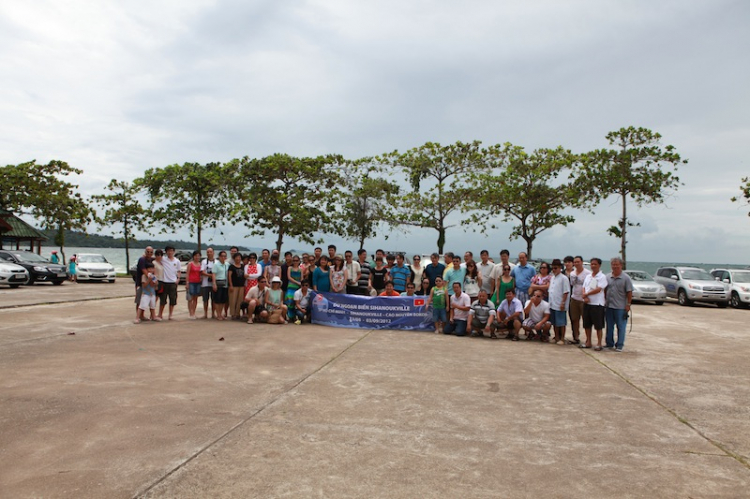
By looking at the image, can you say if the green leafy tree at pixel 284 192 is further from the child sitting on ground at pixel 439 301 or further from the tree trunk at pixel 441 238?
the child sitting on ground at pixel 439 301

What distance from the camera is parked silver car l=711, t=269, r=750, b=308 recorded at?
62.8ft

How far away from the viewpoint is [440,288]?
10852 millimetres

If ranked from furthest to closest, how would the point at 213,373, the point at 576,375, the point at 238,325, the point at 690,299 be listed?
the point at 690,299 → the point at 238,325 → the point at 576,375 → the point at 213,373

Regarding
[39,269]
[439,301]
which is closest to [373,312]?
[439,301]

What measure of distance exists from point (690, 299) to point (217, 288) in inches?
688

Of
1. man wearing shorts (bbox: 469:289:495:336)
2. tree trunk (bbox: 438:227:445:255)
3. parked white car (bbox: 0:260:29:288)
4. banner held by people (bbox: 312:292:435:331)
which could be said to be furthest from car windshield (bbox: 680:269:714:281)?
parked white car (bbox: 0:260:29:288)

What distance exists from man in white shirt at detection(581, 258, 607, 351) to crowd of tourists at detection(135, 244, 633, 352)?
17 millimetres

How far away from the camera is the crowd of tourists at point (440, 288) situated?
9.48 m

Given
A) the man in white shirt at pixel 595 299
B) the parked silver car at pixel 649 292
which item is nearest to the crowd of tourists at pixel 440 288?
the man in white shirt at pixel 595 299

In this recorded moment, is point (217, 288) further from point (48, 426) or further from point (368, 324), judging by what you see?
point (48, 426)

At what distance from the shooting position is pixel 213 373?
6520 millimetres

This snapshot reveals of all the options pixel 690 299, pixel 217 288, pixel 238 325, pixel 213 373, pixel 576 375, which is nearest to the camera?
pixel 213 373

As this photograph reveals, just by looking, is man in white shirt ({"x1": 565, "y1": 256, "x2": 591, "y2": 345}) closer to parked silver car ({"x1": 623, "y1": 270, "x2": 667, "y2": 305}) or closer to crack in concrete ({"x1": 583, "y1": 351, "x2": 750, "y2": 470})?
crack in concrete ({"x1": 583, "y1": 351, "x2": 750, "y2": 470})

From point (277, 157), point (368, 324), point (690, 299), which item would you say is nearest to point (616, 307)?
point (368, 324)
